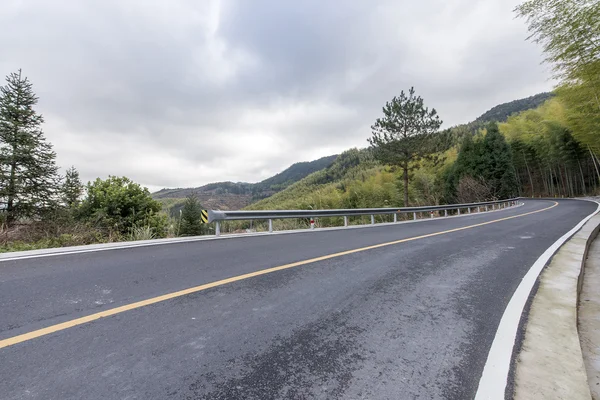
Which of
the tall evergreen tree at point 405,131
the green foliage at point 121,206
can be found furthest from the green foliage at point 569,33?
the green foliage at point 121,206

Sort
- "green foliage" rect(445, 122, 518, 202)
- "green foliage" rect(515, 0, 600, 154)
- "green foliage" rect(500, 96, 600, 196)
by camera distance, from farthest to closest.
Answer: "green foliage" rect(445, 122, 518, 202), "green foliage" rect(500, 96, 600, 196), "green foliage" rect(515, 0, 600, 154)

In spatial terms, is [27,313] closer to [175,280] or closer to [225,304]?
[175,280]

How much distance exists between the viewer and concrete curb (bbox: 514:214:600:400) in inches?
64.9

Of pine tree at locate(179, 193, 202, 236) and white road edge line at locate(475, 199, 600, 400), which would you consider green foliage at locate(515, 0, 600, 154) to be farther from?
pine tree at locate(179, 193, 202, 236)

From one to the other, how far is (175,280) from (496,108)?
500ft

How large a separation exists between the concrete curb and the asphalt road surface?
0.85 ft

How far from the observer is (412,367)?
1.82 meters

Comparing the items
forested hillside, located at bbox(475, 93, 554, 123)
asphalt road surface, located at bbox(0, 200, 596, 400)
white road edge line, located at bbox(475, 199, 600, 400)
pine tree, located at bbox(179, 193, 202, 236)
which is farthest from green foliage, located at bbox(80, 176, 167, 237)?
forested hillside, located at bbox(475, 93, 554, 123)

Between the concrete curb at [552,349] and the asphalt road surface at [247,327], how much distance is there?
0.26 m

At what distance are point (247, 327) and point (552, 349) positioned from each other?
93.8 inches

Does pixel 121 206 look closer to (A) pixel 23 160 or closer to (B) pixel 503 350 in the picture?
(A) pixel 23 160

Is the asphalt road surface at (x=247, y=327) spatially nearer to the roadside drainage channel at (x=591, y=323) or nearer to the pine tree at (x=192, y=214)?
the roadside drainage channel at (x=591, y=323)

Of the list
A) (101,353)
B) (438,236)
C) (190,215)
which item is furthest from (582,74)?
(190,215)

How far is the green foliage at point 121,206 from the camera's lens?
40.1 feet
